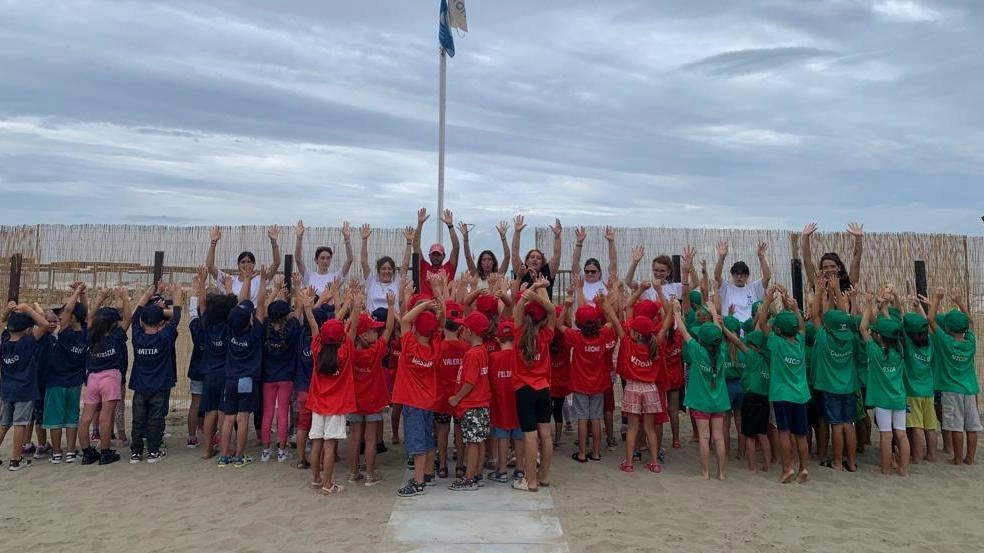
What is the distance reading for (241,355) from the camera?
20.3 feet

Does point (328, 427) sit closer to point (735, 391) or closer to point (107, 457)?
point (107, 457)

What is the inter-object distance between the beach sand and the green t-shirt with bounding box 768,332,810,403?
0.86m

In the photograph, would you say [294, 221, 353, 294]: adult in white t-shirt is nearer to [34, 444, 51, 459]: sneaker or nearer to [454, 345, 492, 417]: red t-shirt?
[454, 345, 492, 417]: red t-shirt

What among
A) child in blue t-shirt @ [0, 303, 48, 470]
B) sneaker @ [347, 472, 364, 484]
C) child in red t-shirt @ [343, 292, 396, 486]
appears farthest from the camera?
child in blue t-shirt @ [0, 303, 48, 470]

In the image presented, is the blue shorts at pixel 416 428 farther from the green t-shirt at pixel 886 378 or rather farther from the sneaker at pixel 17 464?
the green t-shirt at pixel 886 378

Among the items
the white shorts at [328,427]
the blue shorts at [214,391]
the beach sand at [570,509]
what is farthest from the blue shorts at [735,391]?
the blue shorts at [214,391]

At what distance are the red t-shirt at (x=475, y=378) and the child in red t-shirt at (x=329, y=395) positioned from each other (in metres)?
1.00

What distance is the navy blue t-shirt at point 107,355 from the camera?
6.30m

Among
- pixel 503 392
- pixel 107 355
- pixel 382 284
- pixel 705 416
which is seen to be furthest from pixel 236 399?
pixel 705 416

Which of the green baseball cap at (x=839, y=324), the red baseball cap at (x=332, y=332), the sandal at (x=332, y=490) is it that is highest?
the green baseball cap at (x=839, y=324)

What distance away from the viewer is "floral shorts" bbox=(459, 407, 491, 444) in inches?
212

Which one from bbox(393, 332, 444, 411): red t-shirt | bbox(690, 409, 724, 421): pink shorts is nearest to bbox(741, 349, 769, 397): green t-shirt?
bbox(690, 409, 724, 421): pink shorts

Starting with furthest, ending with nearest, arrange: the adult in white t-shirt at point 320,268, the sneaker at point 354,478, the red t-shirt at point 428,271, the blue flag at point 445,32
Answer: the blue flag at point 445,32 → the adult in white t-shirt at point 320,268 → the red t-shirt at point 428,271 → the sneaker at point 354,478

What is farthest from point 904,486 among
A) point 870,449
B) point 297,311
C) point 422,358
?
point 297,311
